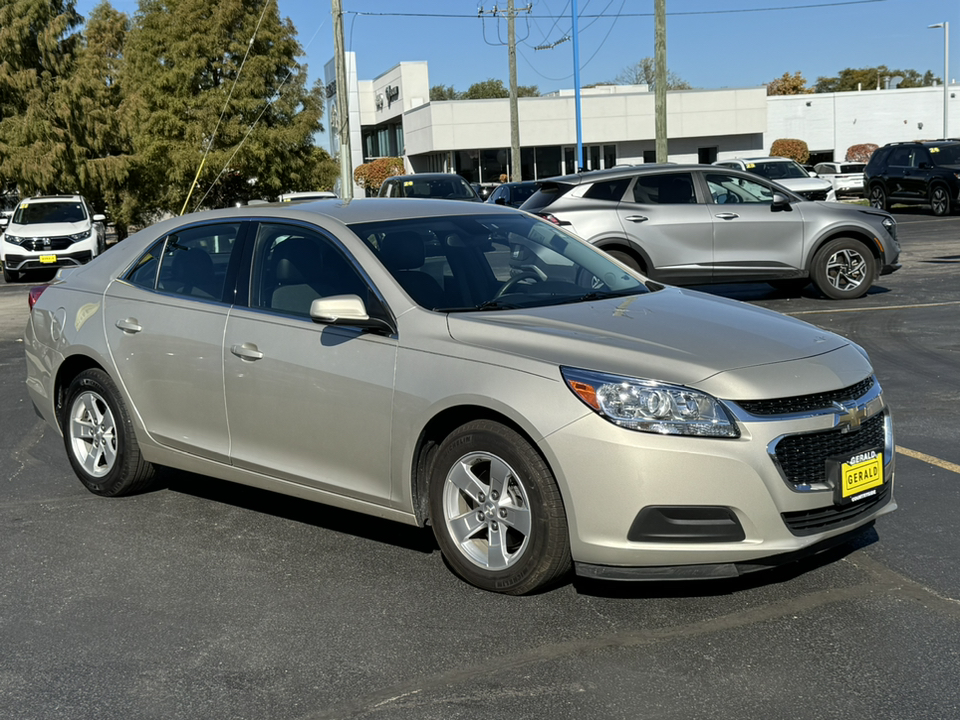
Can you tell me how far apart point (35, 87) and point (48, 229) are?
1491 cm

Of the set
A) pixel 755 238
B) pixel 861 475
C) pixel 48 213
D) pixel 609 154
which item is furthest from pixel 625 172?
pixel 609 154

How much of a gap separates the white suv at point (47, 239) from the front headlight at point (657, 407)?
2116 centimetres

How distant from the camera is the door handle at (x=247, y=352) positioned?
5.32m

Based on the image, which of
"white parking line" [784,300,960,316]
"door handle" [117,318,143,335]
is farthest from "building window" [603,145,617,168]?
"door handle" [117,318,143,335]

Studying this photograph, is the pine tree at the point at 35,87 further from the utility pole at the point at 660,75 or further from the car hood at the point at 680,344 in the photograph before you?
the car hood at the point at 680,344

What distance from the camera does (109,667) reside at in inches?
160

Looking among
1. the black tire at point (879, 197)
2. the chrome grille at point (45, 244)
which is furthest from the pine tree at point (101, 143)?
the black tire at point (879, 197)

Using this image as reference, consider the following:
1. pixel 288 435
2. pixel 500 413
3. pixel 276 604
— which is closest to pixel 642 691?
pixel 500 413

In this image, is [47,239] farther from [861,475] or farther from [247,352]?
[861,475]

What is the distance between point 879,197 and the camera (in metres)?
31.3

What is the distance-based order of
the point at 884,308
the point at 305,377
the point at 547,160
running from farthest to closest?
the point at 547,160 < the point at 884,308 < the point at 305,377

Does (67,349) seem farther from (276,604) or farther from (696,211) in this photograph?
(696,211)

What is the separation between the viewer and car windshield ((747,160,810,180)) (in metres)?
31.2

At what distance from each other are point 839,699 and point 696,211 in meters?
10.7
